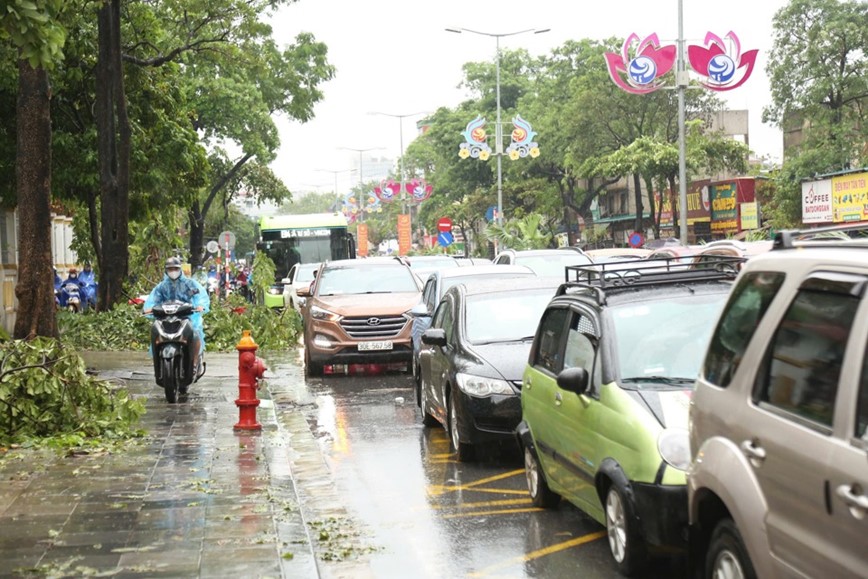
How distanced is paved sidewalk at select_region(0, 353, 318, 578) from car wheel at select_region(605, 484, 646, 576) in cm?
162

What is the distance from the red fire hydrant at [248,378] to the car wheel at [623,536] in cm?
Result: 584

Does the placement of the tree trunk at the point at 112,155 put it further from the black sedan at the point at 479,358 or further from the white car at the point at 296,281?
the black sedan at the point at 479,358

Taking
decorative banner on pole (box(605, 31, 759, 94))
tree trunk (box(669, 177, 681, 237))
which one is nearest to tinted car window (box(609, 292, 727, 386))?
decorative banner on pole (box(605, 31, 759, 94))

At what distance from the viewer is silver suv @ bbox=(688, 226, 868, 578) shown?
3.98 meters

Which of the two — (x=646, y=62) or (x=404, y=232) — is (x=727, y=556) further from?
(x=404, y=232)

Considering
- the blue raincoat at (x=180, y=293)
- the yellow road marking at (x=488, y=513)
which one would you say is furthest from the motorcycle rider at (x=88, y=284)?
the yellow road marking at (x=488, y=513)

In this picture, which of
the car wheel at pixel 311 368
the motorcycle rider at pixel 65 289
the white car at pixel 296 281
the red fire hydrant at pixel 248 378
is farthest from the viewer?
the motorcycle rider at pixel 65 289

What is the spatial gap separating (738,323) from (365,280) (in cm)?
1537

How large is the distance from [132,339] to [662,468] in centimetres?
1943

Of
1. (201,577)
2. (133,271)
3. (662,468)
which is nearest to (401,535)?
(201,577)

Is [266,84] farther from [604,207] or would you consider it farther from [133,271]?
[604,207]

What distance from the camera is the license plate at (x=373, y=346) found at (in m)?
18.6

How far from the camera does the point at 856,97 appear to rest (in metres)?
46.9

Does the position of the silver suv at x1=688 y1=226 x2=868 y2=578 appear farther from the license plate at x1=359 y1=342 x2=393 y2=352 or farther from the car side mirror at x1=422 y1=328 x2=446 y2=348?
the license plate at x1=359 y1=342 x2=393 y2=352
